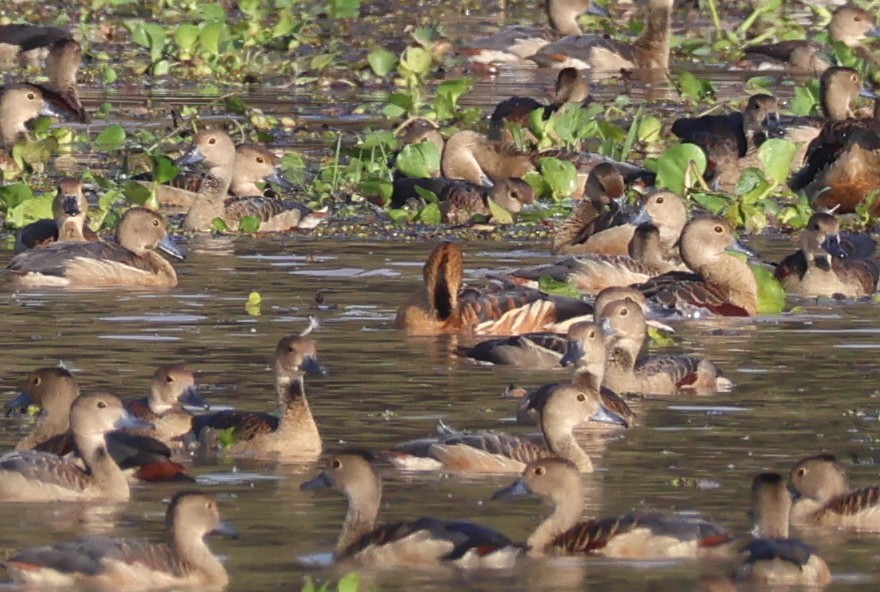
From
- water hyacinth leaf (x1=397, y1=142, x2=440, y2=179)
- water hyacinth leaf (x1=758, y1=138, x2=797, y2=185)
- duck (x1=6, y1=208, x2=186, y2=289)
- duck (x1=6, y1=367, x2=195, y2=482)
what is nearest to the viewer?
duck (x1=6, y1=367, x2=195, y2=482)

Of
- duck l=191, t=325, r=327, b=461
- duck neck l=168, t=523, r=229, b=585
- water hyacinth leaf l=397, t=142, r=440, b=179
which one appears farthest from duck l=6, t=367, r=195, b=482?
water hyacinth leaf l=397, t=142, r=440, b=179

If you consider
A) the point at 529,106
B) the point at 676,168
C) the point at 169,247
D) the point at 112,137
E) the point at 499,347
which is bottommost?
the point at 529,106

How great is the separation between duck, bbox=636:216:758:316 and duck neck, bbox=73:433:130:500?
572 cm

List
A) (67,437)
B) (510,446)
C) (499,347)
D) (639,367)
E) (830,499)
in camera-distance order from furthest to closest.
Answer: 1. (499,347)
2. (639,367)
3. (67,437)
4. (510,446)
5. (830,499)

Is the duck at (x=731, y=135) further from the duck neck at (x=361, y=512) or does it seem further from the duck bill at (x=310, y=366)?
the duck neck at (x=361, y=512)

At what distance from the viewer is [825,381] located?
13.5 m

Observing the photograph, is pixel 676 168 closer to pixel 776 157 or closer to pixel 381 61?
pixel 776 157

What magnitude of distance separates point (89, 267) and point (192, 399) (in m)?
5.29

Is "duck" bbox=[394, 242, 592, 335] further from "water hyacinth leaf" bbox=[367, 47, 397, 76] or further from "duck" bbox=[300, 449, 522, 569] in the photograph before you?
"water hyacinth leaf" bbox=[367, 47, 397, 76]

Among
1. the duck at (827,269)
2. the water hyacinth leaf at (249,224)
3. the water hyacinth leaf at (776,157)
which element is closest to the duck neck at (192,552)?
the duck at (827,269)

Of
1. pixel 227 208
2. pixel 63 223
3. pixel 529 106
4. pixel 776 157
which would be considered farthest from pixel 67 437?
pixel 529 106

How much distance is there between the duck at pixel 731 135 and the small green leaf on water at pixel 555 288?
5.41 metres

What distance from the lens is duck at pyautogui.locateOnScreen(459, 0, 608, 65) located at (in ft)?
101

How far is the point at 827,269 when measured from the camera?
54.7 ft
